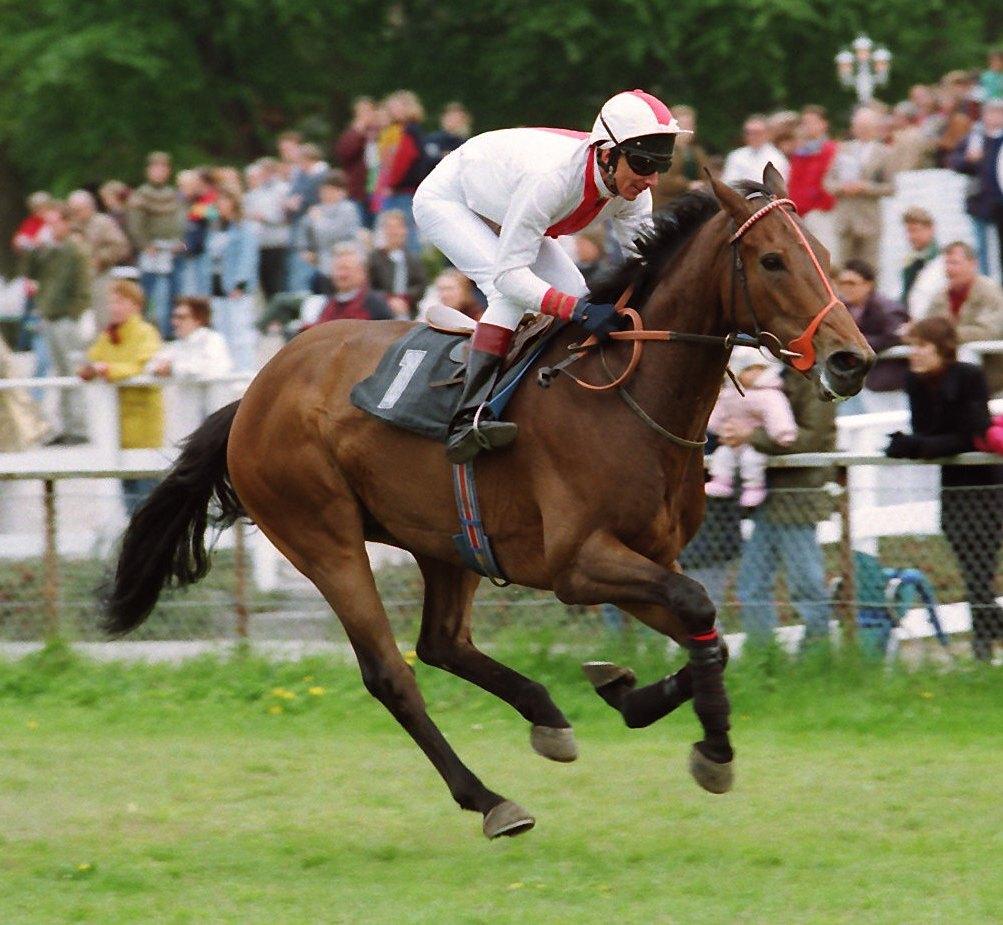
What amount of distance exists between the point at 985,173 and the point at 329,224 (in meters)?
4.72

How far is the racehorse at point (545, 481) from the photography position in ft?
19.6

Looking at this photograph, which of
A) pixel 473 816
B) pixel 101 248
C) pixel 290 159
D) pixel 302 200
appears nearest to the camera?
pixel 473 816

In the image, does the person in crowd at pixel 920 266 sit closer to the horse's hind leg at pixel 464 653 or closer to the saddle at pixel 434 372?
the horse's hind leg at pixel 464 653

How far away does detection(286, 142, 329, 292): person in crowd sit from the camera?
14750 millimetres

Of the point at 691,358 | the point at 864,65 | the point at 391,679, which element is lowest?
the point at 391,679

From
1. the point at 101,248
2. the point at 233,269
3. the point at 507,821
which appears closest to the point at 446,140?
the point at 233,269

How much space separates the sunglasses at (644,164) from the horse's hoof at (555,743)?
6.18 feet

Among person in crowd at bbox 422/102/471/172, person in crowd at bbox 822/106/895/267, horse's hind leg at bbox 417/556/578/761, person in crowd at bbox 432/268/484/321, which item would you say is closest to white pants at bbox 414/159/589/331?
horse's hind leg at bbox 417/556/578/761

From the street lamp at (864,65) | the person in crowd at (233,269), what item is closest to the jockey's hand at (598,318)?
the person in crowd at (233,269)

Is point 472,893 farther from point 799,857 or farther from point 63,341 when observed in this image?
point 63,341

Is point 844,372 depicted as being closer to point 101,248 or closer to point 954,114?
point 954,114

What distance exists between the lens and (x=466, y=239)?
6.78 meters

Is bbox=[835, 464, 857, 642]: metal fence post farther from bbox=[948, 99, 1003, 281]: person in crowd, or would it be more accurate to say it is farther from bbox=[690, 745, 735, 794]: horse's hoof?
bbox=[948, 99, 1003, 281]: person in crowd

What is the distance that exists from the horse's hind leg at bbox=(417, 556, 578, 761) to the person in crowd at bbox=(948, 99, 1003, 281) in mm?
6578
